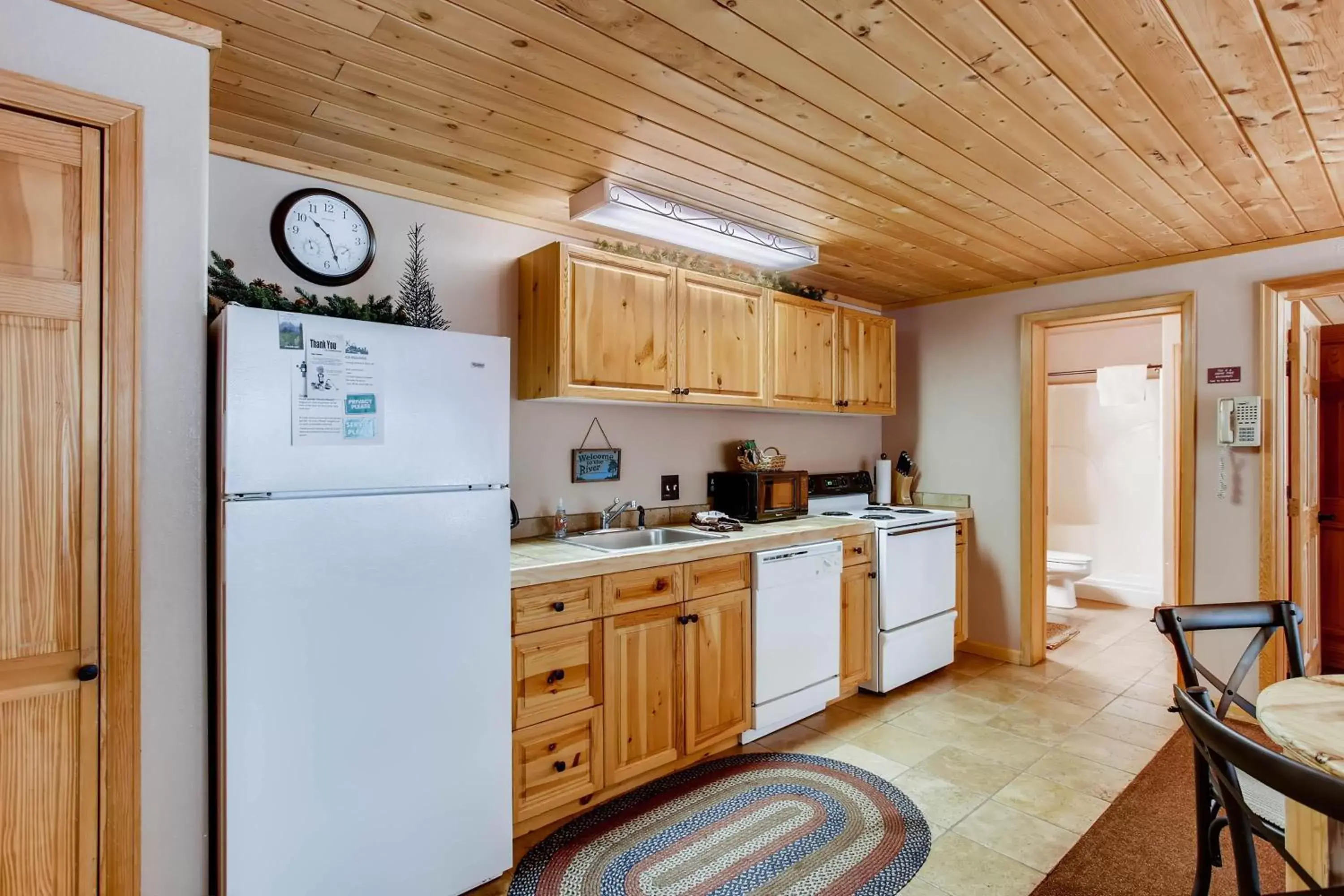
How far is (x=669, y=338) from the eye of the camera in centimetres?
305

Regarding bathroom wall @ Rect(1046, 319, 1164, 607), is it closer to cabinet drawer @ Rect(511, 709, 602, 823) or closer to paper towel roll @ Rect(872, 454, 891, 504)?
paper towel roll @ Rect(872, 454, 891, 504)

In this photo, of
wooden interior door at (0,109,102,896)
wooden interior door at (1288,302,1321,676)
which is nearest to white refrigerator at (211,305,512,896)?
wooden interior door at (0,109,102,896)

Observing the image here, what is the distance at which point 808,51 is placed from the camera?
5.64ft

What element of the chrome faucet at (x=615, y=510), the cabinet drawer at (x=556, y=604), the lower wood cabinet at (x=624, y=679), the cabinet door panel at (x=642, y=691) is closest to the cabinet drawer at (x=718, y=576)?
the lower wood cabinet at (x=624, y=679)

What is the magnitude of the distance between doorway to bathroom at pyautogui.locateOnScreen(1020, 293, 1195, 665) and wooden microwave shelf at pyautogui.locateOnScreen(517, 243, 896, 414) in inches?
62.5

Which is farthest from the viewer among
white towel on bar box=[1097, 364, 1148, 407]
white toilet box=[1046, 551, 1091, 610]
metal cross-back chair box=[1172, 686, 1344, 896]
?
white towel on bar box=[1097, 364, 1148, 407]

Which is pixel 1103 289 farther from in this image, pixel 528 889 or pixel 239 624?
pixel 239 624

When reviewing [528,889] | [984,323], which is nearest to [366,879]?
[528,889]

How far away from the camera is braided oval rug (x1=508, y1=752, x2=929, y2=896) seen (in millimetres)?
2078

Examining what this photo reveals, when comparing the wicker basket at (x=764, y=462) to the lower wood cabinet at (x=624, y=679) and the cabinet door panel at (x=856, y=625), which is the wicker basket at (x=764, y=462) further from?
the lower wood cabinet at (x=624, y=679)

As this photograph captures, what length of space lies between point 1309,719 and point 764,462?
8.22 ft

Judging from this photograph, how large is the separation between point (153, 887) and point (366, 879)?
1.59 ft

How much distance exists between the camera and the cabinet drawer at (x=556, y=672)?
225 centimetres

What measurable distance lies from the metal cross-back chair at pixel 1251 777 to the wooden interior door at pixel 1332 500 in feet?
12.2
